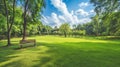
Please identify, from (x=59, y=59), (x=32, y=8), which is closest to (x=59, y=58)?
(x=59, y=59)

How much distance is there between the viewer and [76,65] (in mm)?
11648

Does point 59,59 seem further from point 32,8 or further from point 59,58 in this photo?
point 32,8

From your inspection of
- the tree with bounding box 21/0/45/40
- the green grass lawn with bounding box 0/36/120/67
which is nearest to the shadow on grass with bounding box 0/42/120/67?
the green grass lawn with bounding box 0/36/120/67

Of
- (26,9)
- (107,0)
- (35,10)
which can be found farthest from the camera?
(35,10)

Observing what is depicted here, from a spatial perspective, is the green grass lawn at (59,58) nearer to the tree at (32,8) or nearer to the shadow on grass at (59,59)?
the shadow on grass at (59,59)

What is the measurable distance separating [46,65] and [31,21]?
22168mm

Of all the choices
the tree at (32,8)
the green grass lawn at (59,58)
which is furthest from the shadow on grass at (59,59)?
the tree at (32,8)

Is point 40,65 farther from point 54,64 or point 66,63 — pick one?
point 66,63

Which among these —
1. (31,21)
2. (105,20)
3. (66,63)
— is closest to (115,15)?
(105,20)

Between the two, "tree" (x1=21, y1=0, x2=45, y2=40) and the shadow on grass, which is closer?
the shadow on grass

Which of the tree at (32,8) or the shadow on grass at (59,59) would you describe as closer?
the shadow on grass at (59,59)

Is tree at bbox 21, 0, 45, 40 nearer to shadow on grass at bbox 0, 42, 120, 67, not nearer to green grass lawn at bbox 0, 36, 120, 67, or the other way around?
green grass lawn at bbox 0, 36, 120, 67

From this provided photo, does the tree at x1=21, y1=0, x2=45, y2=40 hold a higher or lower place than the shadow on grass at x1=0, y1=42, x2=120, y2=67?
higher

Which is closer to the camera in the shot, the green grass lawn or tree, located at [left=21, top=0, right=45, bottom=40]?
the green grass lawn
